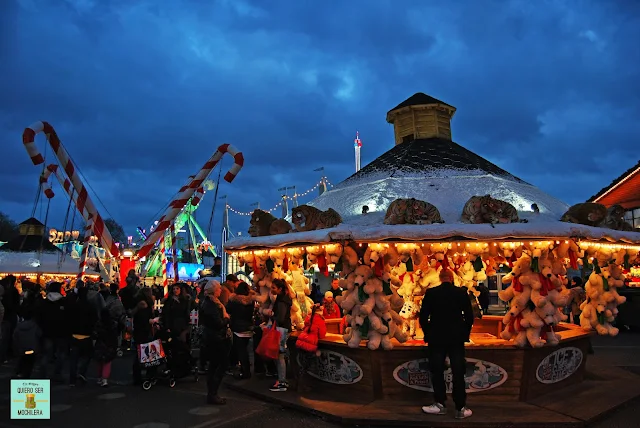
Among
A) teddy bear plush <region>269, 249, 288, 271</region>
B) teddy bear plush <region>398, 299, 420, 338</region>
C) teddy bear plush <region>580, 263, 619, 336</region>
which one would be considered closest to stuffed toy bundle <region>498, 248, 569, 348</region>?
teddy bear plush <region>580, 263, 619, 336</region>

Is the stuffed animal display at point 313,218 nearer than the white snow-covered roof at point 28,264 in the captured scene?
Yes

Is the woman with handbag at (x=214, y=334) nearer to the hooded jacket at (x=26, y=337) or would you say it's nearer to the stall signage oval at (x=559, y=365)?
the hooded jacket at (x=26, y=337)

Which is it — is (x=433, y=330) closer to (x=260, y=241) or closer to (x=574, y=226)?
(x=574, y=226)

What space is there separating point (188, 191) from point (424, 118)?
216 inches

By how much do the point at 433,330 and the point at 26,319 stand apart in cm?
685

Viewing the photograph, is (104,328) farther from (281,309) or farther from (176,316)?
(281,309)

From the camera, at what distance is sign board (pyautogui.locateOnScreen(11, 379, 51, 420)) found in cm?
481

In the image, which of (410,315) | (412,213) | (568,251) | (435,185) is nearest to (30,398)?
(412,213)

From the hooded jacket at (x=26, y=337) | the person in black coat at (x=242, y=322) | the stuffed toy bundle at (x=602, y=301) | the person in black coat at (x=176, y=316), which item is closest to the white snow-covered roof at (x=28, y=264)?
the hooded jacket at (x=26, y=337)

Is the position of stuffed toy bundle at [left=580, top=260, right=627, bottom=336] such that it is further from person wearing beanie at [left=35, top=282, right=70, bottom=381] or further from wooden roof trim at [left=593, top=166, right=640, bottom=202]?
wooden roof trim at [left=593, top=166, right=640, bottom=202]

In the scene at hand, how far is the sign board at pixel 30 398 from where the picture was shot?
15.8ft

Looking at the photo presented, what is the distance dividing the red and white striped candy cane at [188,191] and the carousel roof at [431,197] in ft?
9.10

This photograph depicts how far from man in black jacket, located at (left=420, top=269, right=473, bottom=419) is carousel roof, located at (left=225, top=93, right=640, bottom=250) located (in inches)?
34.9

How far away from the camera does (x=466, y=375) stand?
6.82 metres
